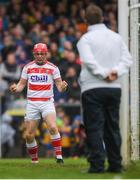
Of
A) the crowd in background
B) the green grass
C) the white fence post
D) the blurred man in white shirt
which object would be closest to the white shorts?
the green grass

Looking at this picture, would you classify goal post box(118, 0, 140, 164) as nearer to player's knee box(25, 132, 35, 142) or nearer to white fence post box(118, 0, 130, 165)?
white fence post box(118, 0, 130, 165)

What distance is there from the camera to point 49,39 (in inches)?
1076

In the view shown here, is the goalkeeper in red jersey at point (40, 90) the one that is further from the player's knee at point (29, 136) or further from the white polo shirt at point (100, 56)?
the white polo shirt at point (100, 56)

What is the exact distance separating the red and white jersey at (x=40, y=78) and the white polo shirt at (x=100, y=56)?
11.4 ft

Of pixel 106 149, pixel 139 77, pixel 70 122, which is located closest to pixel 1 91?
pixel 70 122

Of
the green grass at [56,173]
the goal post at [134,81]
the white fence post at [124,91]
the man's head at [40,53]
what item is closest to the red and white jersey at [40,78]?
the man's head at [40,53]

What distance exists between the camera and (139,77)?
14367 millimetres

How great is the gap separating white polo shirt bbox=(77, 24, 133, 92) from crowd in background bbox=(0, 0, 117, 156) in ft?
39.2

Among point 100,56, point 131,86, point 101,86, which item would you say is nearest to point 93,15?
point 100,56

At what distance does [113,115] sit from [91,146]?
0.52 meters

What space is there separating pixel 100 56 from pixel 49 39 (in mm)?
15104

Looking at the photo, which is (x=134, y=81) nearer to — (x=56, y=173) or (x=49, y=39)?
(x=56, y=173)

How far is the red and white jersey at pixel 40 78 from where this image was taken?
51.9 feet

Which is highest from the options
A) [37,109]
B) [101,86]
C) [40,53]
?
[40,53]
